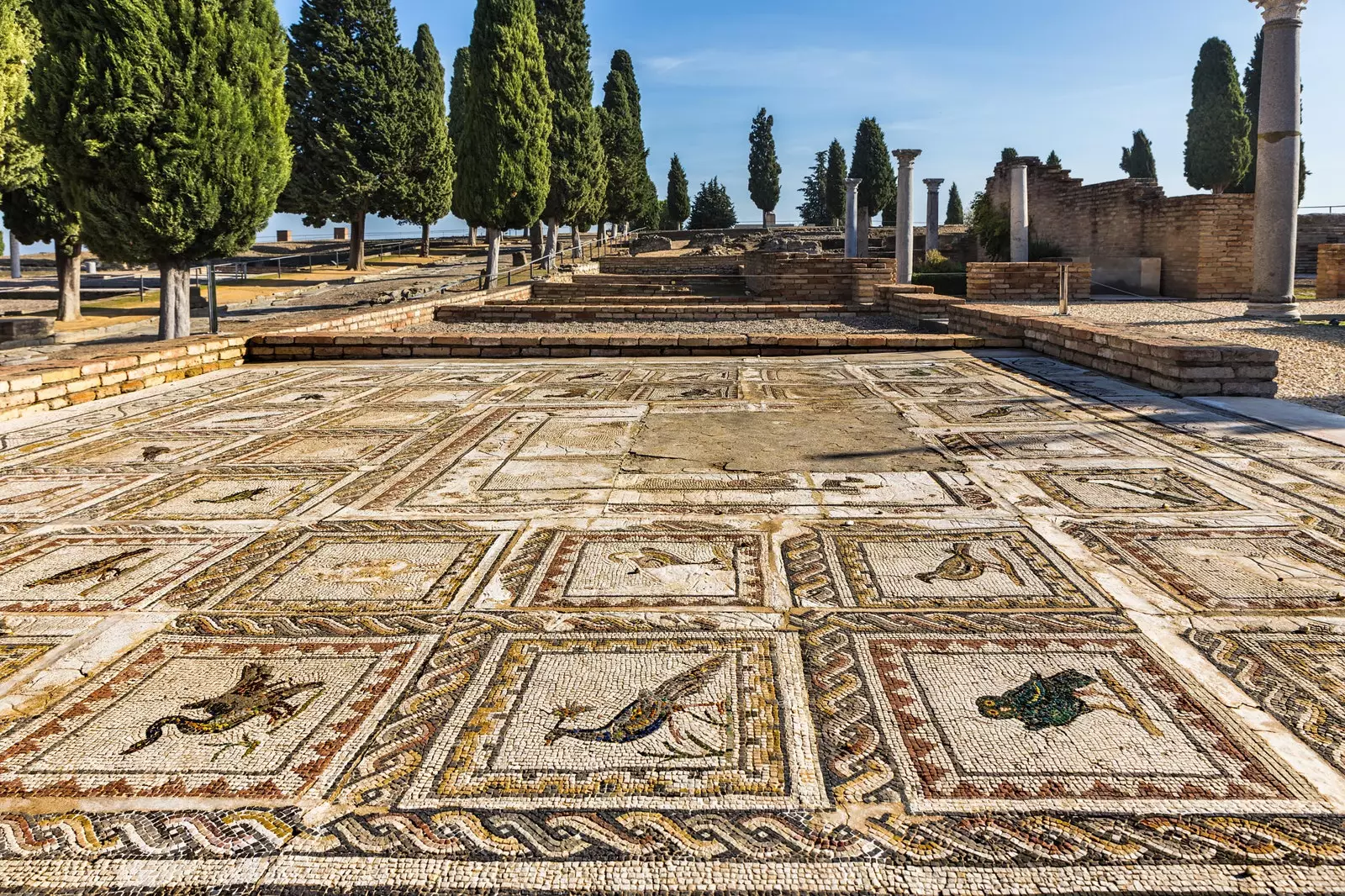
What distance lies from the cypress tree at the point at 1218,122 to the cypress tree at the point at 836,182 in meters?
14.6

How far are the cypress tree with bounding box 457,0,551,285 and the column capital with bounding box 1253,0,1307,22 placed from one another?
14.2m

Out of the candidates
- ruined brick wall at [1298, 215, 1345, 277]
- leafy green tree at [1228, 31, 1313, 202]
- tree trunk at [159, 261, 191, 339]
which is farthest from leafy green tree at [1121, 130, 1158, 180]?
tree trunk at [159, 261, 191, 339]

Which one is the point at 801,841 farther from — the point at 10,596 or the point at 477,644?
the point at 10,596

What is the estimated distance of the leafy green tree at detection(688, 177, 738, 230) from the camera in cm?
4669

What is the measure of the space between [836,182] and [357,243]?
23.2 meters

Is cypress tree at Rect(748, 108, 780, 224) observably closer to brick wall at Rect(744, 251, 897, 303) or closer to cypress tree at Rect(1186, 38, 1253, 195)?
cypress tree at Rect(1186, 38, 1253, 195)

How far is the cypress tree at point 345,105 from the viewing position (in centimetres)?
2472

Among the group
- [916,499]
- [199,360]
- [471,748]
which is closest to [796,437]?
[916,499]

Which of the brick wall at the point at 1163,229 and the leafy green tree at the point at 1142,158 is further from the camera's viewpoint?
the leafy green tree at the point at 1142,158

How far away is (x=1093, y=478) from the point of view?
380 centimetres

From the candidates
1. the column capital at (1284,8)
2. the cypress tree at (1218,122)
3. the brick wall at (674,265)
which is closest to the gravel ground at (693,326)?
the column capital at (1284,8)

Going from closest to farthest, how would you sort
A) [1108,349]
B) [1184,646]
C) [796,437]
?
[1184,646] → [796,437] → [1108,349]

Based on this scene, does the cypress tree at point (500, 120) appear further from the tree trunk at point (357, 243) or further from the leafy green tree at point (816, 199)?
the leafy green tree at point (816, 199)

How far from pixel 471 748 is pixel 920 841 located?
0.88 metres
